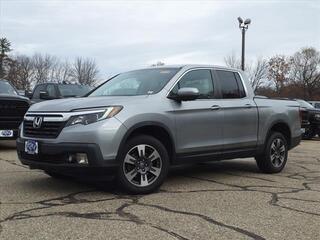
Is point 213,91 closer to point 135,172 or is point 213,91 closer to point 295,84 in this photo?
point 135,172

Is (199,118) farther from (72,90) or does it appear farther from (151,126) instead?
(72,90)

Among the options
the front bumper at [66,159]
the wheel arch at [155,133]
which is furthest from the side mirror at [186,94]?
the front bumper at [66,159]

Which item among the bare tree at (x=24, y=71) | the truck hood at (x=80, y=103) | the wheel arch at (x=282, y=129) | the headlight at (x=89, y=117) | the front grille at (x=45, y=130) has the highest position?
the bare tree at (x=24, y=71)

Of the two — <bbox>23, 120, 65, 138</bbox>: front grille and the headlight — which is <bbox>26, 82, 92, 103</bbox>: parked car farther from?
the headlight

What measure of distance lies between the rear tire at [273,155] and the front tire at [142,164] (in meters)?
2.54

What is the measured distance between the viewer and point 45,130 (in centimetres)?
661

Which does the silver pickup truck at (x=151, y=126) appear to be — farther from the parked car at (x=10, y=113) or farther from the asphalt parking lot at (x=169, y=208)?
the parked car at (x=10, y=113)

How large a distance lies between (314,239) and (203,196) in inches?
80.7

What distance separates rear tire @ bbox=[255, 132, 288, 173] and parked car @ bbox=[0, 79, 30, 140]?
5778mm

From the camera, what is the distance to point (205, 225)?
17.2ft


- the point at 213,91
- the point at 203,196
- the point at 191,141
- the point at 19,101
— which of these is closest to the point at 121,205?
the point at 203,196

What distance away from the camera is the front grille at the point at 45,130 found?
645 cm

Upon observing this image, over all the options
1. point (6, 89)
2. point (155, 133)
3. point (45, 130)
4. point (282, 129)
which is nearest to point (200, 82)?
point (155, 133)

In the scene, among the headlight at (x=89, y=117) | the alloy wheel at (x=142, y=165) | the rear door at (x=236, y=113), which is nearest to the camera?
the headlight at (x=89, y=117)
